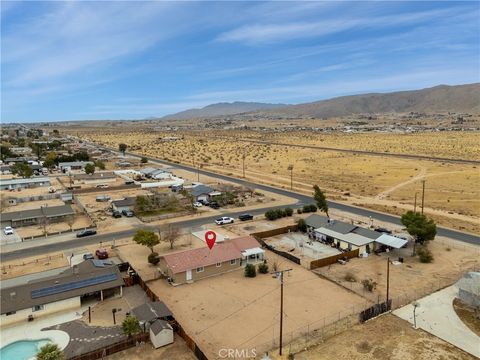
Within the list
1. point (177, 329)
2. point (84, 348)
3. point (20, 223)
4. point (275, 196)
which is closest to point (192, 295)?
point (177, 329)

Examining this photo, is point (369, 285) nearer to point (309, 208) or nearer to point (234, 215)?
point (309, 208)

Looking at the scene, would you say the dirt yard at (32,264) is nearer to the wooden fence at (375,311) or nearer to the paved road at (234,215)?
the paved road at (234,215)

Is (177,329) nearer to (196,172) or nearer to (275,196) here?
(275,196)

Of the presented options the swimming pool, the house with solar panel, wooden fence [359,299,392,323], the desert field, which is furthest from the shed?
the desert field

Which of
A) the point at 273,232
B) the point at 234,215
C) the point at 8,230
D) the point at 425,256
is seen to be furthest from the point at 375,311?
the point at 8,230

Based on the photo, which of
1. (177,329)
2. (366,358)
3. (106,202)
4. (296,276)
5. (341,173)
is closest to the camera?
(366,358)
